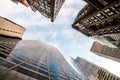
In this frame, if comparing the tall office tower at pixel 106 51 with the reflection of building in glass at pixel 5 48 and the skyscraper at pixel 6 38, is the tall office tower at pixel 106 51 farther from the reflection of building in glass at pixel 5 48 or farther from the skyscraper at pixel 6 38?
the reflection of building in glass at pixel 5 48

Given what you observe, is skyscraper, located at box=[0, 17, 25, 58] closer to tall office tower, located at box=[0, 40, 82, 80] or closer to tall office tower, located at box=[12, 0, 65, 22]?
tall office tower, located at box=[0, 40, 82, 80]

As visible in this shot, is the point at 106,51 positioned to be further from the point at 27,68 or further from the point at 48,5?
the point at 27,68

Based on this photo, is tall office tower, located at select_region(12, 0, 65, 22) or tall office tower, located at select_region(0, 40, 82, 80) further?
tall office tower, located at select_region(12, 0, 65, 22)

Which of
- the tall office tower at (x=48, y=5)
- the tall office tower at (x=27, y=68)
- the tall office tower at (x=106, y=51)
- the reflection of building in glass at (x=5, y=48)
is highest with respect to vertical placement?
the tall office tower at (x=48, y=5)

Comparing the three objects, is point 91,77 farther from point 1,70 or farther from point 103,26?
point 1,70

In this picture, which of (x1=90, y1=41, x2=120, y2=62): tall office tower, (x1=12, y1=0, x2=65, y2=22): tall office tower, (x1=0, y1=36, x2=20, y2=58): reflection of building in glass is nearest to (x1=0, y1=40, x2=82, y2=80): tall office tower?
(x1=0, y1=36, x2=20, y2=58): reflection of building in glass

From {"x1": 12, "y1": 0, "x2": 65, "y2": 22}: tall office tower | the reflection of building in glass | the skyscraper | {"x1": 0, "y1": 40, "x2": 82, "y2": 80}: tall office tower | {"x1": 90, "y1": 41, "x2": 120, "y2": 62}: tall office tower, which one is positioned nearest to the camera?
{"x1": 0, "y1": 40, "x2": 82, "y2": 80}: tall office tower

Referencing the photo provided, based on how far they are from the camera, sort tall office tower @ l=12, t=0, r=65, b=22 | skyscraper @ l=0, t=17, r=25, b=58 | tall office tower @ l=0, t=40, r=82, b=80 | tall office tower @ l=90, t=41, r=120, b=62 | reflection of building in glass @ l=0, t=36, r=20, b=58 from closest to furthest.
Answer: tall office tower @ l=0, t=40, r=82, b=80
reflection of building in glass @ l=0, t=36, r=20, b=58
skyscraper @ l=0, t=17, r=25, b=58
tall office tower @ l=12, t=0, r=65, b=22
tall office tower @ l=90, t=41, r=120, b=62

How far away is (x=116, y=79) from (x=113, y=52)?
34.9m

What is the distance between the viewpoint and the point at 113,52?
108875 millimetres

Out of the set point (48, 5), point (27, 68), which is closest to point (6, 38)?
point (48, 5)

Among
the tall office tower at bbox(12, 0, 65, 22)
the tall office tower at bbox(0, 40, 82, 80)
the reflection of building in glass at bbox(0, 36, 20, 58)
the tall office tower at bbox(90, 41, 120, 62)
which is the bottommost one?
the tall office tower at bbox(0, 40, 82, 80)

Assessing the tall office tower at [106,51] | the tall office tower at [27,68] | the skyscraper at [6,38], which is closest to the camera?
the tall office tower at [27,68]

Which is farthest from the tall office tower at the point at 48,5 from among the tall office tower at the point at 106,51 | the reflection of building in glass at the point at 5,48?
the tall office tower at the point at 106,51
